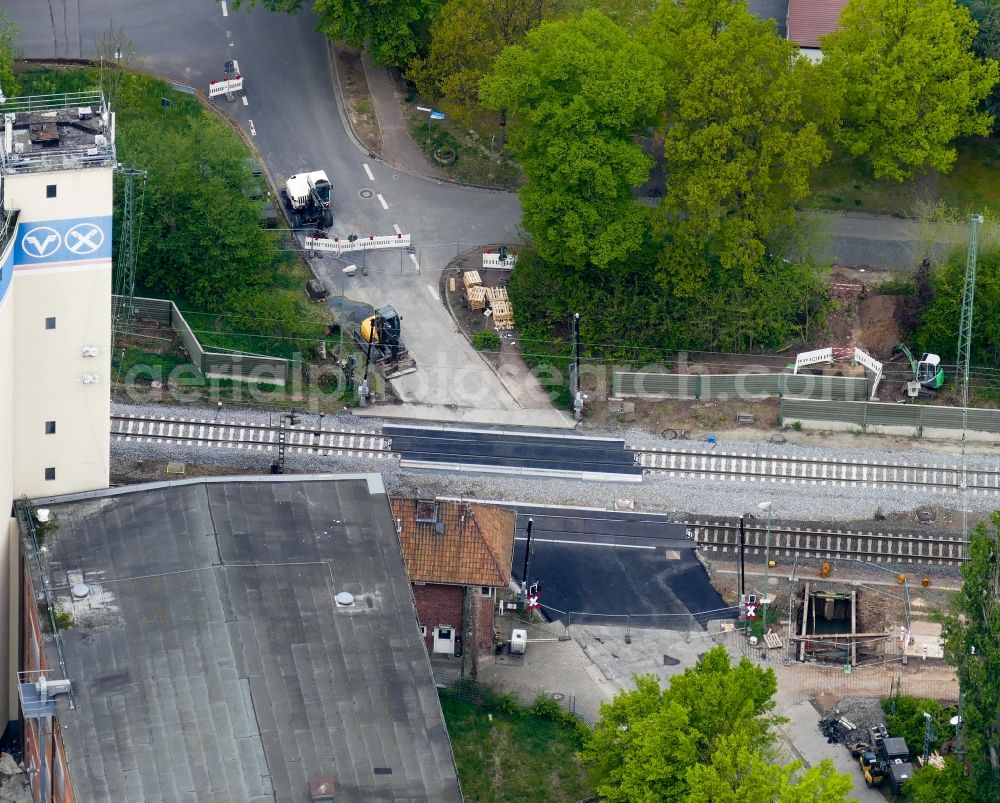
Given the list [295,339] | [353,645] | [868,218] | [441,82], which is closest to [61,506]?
[353,645]

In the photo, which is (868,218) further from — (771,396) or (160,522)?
(160,522)

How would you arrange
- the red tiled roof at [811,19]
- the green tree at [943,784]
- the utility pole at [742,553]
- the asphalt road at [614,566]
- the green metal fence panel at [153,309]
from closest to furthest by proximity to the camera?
the green tree at [943,784] → the asphalt road at [614,566] → the utility pole at [742,553] → the green metal fence panel at [153,309] → the red tiled roof at [811,19]

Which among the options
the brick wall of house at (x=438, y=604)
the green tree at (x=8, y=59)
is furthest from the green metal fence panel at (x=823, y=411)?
the green tree at (x=8, y=59)

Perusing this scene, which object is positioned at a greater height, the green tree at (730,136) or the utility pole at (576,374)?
the green tree at (730,136)

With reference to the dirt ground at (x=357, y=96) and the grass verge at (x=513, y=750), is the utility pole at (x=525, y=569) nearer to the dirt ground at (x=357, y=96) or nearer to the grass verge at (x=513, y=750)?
the grass verge at (x=513, y=750)

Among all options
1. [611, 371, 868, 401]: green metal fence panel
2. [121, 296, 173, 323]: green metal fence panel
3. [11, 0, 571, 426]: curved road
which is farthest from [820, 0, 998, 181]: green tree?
[121, 296, 173, 323]: green metal fence panel

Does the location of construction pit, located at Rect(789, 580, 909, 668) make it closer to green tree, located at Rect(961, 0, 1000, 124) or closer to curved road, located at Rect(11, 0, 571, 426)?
curved road, located at Rect(11, 0, 571, 426)

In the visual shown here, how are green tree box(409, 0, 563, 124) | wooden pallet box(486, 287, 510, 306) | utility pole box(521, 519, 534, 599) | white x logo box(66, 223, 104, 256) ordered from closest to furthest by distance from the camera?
white x logo box(66, 223, 104, 256)
utility pole box(521, 519, 534, 599)
wooden pallet box(486, 287, 510, 306)
green tree box(409, 0, 563, 124)
